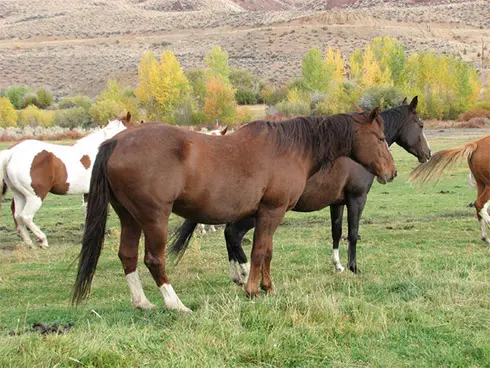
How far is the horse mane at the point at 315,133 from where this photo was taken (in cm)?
659

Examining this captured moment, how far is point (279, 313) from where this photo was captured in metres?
5.19

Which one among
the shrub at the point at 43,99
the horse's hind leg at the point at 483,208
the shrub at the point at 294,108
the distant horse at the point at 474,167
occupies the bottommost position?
the shrub at the point at 43,99

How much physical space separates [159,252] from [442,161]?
729 centimetres

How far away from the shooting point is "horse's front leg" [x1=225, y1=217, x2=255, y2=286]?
757cm

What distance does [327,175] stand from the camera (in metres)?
8.29

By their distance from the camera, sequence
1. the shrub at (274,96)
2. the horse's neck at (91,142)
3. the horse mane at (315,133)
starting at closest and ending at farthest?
1. the horse mane at (315,133)
2. the horse's neck at (91,142)
3. the shrub at (274,96)

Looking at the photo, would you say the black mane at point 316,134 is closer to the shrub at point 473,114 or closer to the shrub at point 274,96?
the shrub at point 473,114

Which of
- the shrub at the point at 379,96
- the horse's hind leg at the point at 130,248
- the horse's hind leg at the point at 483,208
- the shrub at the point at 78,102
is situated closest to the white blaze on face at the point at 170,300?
the horse's hind leg at the point at 130,248

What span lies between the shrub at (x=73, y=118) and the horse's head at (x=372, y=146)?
160 ft

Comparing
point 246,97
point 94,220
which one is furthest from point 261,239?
point 246,97

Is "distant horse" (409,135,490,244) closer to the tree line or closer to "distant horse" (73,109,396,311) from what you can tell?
"distant horse" (73,109,396,311)

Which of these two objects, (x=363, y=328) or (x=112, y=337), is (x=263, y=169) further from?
(x=112, y=337)

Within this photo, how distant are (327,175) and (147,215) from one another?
3249mm

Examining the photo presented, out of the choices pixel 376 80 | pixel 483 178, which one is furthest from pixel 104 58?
pixel 483 178
